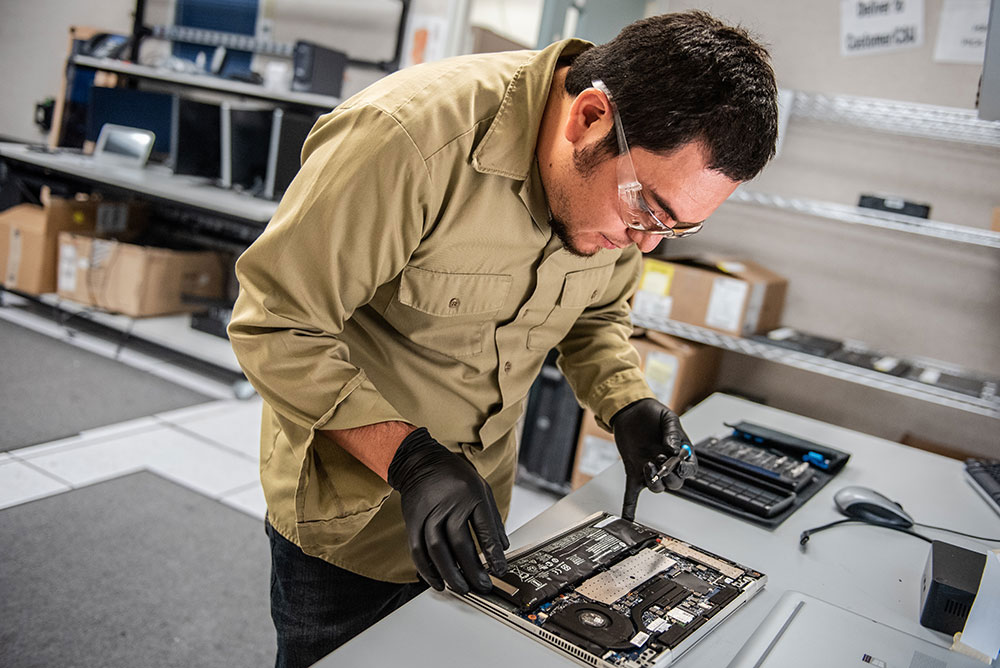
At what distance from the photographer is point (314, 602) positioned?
1107mm

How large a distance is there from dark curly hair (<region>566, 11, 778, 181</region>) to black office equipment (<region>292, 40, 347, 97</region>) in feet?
9.92

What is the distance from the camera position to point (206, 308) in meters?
3.92

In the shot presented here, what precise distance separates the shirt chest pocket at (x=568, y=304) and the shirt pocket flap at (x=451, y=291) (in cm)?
12

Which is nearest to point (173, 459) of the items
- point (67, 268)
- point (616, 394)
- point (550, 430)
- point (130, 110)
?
point (550, 430)

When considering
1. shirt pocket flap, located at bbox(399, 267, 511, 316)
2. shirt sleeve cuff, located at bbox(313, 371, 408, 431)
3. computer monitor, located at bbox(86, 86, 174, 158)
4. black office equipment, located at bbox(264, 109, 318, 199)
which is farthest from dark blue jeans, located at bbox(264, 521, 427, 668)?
computer monitor, located at bbox(86, 86, 174, 158)

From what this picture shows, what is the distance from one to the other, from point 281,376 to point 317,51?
10.3 ft

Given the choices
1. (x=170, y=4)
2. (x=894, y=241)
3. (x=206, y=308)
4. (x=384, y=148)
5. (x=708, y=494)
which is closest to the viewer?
(x=384, y=148)

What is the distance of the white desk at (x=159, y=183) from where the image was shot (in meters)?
3.23

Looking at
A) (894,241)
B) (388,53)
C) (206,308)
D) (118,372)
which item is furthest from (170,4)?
(894,241)

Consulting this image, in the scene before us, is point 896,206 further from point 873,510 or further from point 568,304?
point 568,304

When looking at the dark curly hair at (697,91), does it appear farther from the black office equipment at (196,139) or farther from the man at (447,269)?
the black office equipment at (196,139)

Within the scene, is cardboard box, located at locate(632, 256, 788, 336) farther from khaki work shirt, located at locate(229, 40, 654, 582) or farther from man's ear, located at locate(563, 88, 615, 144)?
man's ear, located at locate(563, 88, 615, 144)

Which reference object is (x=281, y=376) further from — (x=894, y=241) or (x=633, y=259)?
(x=894, y=241)

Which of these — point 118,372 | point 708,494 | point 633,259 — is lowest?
point 118,372
